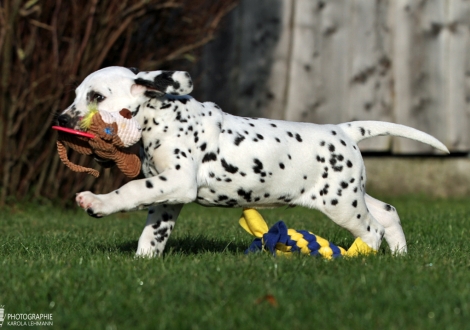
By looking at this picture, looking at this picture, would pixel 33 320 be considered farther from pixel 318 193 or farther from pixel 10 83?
pixel 10 83

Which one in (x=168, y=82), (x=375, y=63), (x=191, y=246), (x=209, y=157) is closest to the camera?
(x=168, y=82)

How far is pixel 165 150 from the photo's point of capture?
4.95 meters

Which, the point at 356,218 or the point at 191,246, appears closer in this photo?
the point at 356,218

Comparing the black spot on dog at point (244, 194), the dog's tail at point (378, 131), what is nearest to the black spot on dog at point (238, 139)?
the black spot on dog at point (244, 194)

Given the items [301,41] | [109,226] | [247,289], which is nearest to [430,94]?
[301,41]

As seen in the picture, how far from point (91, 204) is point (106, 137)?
498 mm

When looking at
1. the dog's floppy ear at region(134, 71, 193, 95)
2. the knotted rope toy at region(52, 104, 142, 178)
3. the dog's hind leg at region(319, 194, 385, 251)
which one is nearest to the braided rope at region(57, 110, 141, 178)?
the knotted rope toy at region(52, 104, 142, 178)

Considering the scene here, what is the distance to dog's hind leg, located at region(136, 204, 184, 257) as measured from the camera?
17.5ft

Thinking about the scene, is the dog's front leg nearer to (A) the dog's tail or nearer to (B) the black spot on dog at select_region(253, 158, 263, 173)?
(B) the black spot on dog at select_region(253, 158, 263, 173)

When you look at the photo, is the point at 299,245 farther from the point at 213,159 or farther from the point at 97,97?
the point at 97,97

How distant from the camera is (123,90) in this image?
16.2 feet

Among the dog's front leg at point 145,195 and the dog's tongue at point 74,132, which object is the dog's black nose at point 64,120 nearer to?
the dog's tongue at point 74,132

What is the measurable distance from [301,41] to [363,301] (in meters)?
7.35

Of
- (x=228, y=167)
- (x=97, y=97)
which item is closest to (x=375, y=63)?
(x=228, y=167)
